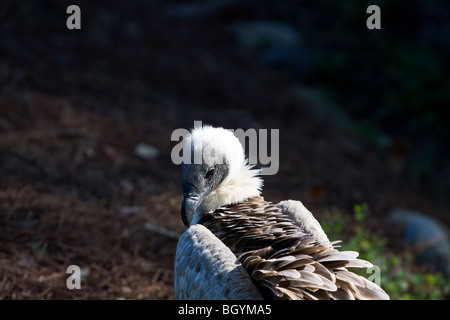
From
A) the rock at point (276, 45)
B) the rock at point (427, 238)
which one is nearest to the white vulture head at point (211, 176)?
the rock at point (427, 238)

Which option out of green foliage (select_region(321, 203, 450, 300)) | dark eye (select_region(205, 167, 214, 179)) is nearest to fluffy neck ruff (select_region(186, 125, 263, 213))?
dark eye (select_region(205, 167, 214, 179))

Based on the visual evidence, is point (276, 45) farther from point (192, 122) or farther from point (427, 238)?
point (427, 238)

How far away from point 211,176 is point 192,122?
561 centimetres

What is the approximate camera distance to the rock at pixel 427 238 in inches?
287

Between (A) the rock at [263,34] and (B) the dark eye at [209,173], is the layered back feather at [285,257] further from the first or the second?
(A) the rock at [263,34]

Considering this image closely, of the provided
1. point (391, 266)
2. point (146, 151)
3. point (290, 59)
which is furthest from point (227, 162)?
point (290, 59)

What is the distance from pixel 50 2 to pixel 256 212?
9695mm

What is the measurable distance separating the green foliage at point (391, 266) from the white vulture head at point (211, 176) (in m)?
1.80

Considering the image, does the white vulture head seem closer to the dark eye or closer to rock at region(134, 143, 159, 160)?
the dark eye

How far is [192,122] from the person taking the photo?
31.9 ft

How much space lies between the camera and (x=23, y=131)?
291 inches

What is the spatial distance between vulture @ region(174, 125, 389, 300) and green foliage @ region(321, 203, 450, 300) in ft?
6.10
